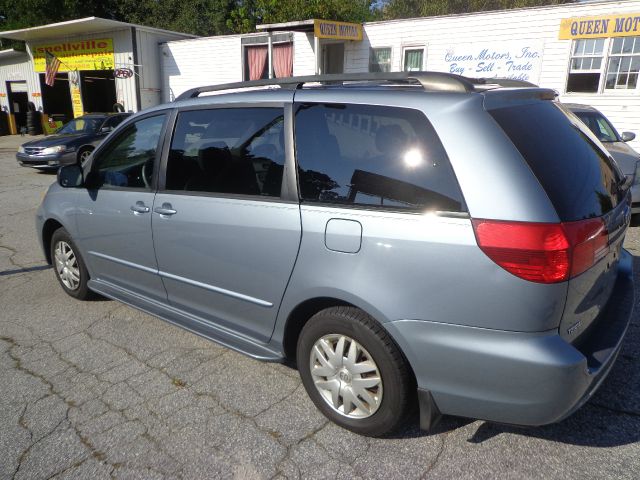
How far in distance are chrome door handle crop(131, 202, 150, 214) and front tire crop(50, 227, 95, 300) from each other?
42.5 inches

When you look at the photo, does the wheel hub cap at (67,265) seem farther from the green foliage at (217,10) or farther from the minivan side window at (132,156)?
the green foliage at (217,10)

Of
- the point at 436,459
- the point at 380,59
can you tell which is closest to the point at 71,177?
the point at 436,459

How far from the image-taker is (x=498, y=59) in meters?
12.7

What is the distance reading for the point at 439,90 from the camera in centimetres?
233

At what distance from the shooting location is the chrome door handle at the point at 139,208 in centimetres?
336

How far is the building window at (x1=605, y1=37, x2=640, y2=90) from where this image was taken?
11305 millimetres

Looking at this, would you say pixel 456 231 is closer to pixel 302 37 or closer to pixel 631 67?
pixel 631 67

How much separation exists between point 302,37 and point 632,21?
358 inches

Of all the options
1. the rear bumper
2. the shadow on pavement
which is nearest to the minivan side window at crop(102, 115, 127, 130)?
the rear bumper

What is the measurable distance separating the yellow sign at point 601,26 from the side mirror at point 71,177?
11.8 metres

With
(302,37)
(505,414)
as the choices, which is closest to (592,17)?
(302,37)

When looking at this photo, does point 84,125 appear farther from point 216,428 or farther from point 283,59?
point 216,428

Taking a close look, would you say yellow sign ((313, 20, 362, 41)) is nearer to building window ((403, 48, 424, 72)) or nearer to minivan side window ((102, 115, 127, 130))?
building window ((403, 48, 424, 72))

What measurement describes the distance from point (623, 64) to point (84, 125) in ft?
46.2
